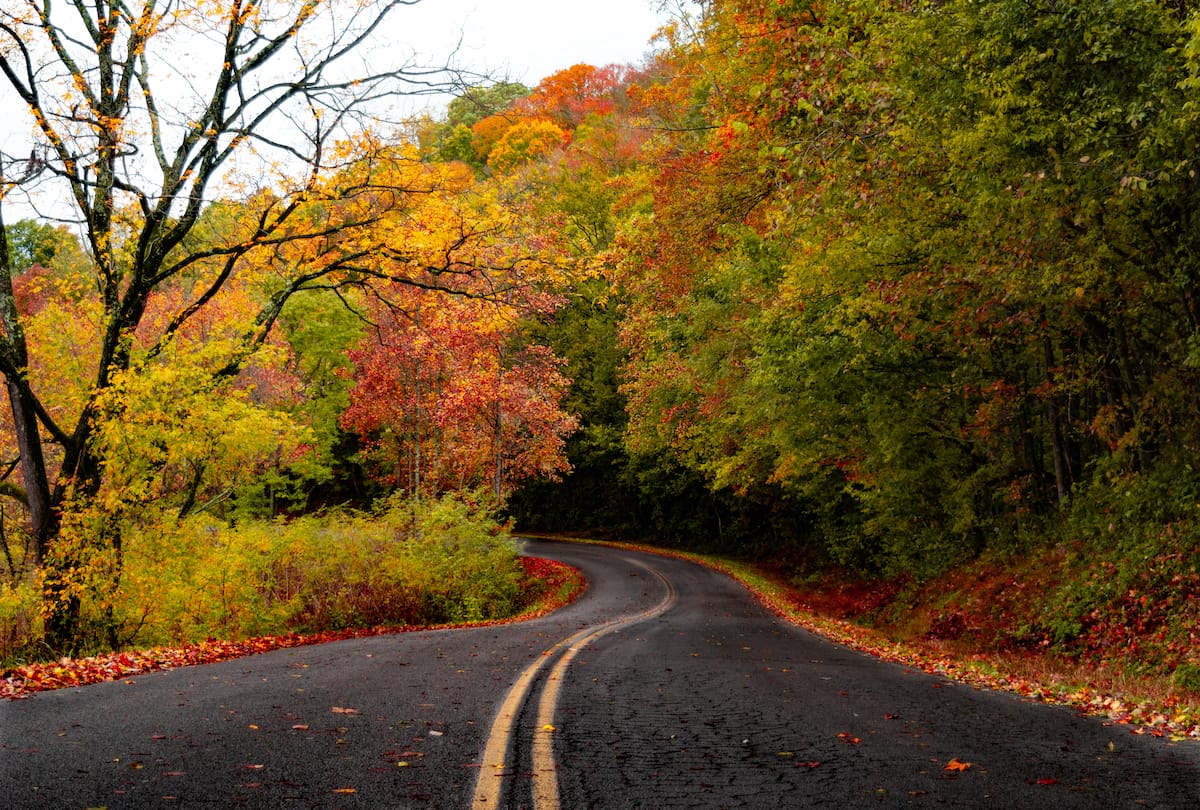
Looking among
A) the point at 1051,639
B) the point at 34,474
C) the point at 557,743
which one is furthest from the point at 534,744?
the point at 1051,639

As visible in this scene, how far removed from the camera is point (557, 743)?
212 inches

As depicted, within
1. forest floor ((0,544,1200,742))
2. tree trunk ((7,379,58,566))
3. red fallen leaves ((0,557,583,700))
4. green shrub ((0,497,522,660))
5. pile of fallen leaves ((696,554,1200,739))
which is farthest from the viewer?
green shrub ((0,497,522,660))

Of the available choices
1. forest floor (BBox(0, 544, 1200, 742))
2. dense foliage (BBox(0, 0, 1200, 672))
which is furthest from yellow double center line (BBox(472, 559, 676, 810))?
dense foliage (BBox(0, 0, 1200, 672))

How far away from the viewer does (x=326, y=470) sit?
41.4 m

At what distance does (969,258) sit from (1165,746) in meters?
7.45

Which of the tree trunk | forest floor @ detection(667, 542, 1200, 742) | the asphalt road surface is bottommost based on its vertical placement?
forest floor @ detection(667, 542, 1200, 742)

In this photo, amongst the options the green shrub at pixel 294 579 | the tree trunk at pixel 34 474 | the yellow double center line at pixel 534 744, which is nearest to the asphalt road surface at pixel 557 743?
the yellow double center line at pixel 534 744

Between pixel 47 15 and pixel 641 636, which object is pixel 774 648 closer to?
pixel 641 636

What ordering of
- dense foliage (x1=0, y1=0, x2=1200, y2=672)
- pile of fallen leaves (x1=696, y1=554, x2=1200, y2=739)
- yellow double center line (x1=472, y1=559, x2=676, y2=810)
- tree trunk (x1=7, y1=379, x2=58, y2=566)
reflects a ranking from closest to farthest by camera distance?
1. yellow double center line (x1=472, y1=559, x2=676, y2=810)
2. pile of fallen leaves (x1=696, y1=554, x2=1200, y2=739)
3. dense foliage (x1=0, y1=0, x2=1200, y2=672)
4. tree trunk (x1=7, y1=379, x2=58, y2=566)

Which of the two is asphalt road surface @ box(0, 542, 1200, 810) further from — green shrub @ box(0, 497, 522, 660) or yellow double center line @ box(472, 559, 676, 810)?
green shrub @ box(0, 497, 522, 660)

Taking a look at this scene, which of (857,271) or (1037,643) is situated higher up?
(857,271)

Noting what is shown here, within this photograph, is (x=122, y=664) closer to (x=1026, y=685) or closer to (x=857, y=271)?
(x=1026, y=685)

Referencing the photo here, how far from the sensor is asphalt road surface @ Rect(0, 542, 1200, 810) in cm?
418

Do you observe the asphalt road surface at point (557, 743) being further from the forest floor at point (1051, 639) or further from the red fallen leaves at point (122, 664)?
the forest floor at point (1051, 639)
